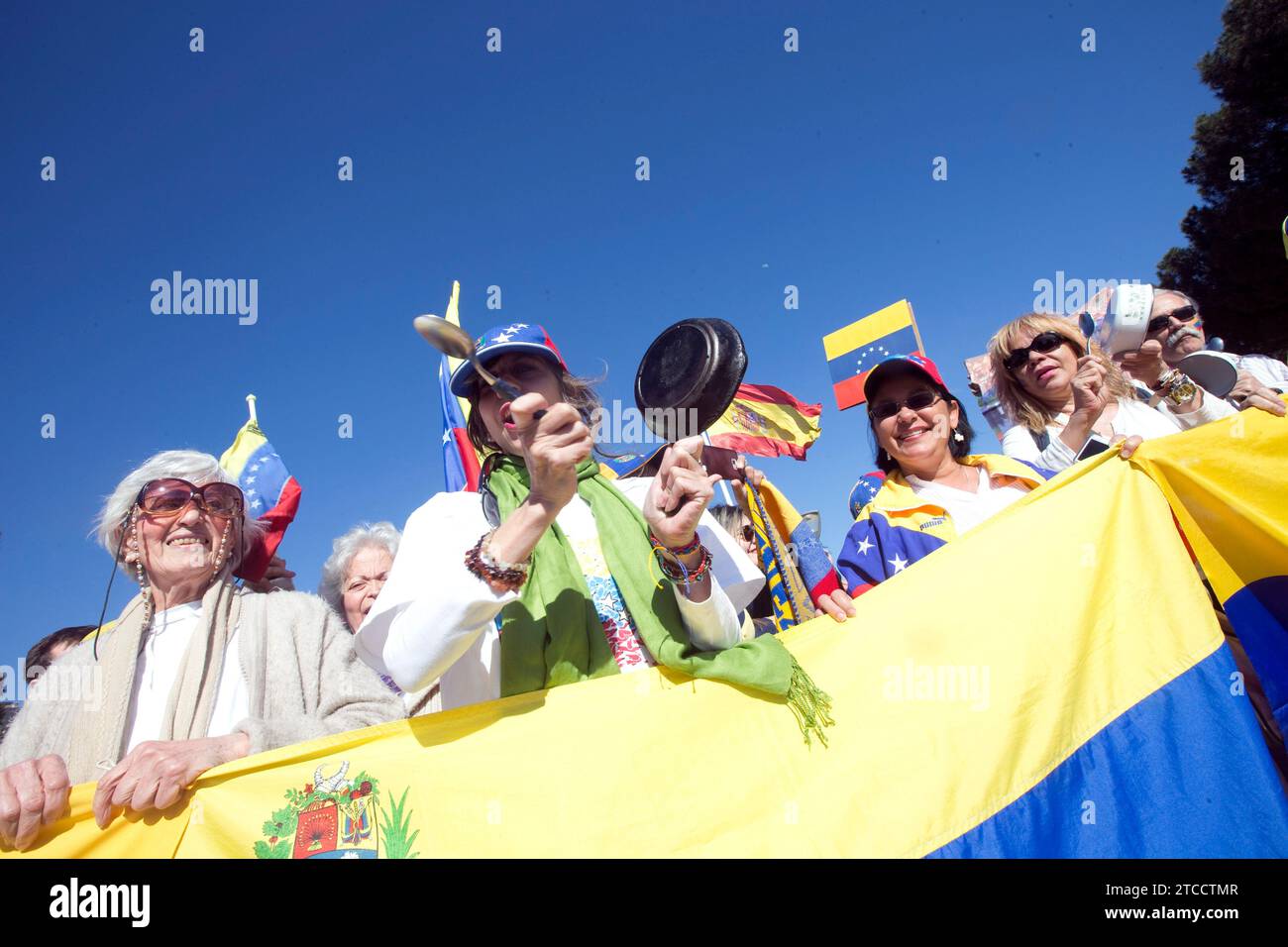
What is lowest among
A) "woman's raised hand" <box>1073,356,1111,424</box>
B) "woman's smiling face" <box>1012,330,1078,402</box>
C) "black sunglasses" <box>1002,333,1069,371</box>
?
"woman's raised hand" <box>1073,356,1111,424</box>

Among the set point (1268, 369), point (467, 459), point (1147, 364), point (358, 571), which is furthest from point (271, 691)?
point (1268, 369)

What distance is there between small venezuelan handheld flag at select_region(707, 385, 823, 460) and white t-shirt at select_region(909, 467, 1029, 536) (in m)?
3.56

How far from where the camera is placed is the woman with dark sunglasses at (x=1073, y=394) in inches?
122

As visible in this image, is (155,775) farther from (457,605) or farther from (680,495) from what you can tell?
(680,495)

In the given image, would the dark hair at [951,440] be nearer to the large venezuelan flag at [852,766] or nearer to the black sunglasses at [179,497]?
the large venezuelan flag at [852,766]

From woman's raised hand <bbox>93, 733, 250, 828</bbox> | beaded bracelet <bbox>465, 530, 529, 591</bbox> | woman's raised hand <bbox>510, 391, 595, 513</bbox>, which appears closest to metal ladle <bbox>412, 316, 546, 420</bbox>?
woman's raised hand <bbox>510, 391, 595, 513</bbox>

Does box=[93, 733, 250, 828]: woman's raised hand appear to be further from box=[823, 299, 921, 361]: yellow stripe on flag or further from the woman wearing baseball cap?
box=[823, 299, 921, 361]: yellow stripe on flag

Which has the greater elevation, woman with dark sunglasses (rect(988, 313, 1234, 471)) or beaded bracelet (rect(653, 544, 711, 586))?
woman with dark sunglasses (rect(988, 313, 1234, 471))

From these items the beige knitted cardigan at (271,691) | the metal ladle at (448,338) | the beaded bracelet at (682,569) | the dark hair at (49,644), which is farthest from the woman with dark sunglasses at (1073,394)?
the dark hair at (49,644)

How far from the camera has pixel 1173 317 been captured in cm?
404

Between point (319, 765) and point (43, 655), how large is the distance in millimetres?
4450
